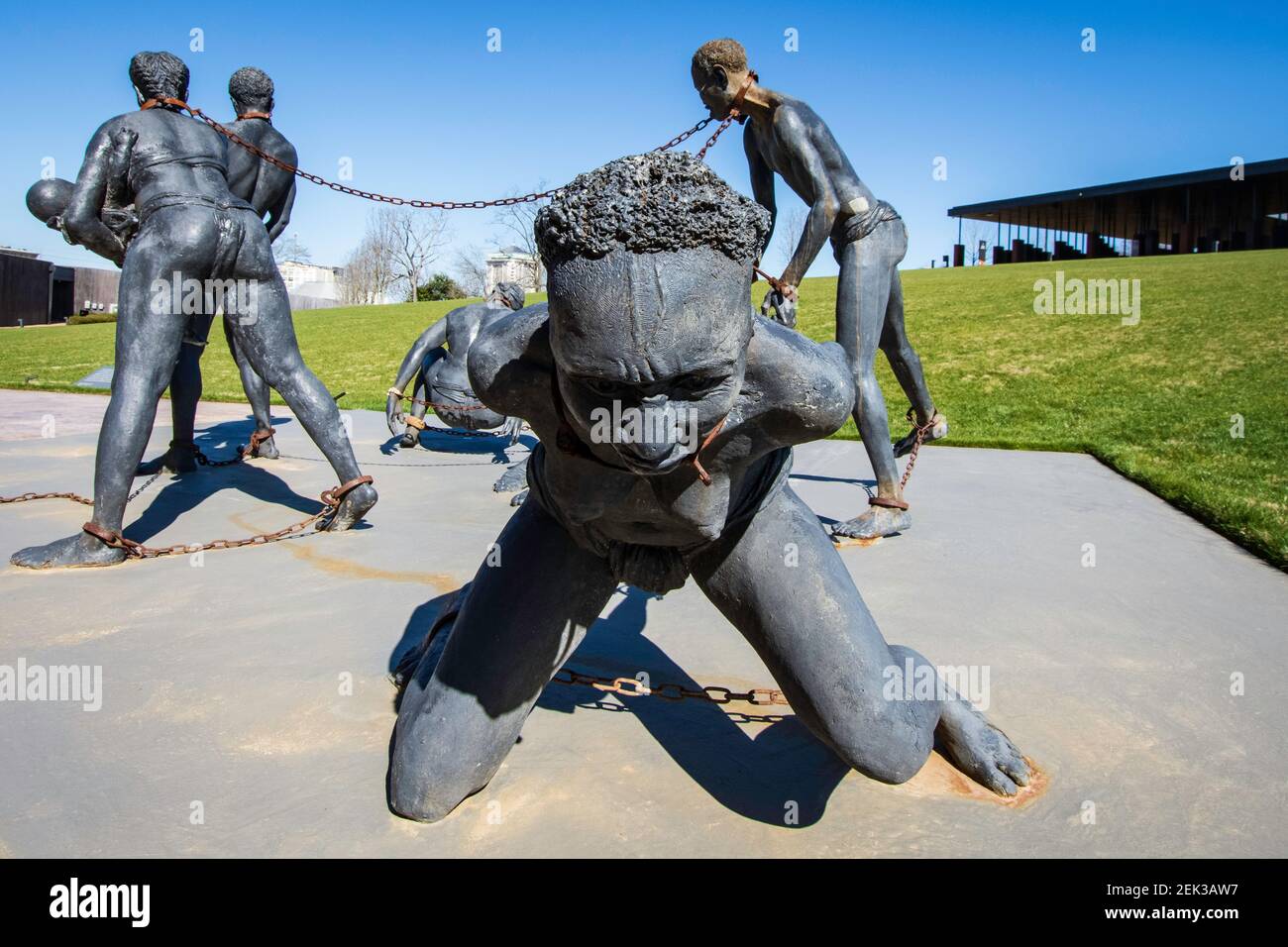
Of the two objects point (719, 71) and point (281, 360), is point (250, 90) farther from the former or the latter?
point (719, 71)

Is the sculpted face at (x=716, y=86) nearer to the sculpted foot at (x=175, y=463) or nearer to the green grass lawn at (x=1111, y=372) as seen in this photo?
the green grass lawn at (x=1111, y=372)

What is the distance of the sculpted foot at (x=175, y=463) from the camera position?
6.34 meters

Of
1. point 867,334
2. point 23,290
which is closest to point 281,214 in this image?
point 867,334

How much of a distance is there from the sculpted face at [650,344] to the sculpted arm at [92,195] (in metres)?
3.68

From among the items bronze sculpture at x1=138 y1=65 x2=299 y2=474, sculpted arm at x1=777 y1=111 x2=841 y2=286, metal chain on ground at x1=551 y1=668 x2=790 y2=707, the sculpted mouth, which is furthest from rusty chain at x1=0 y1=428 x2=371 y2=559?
the sculpted mouth

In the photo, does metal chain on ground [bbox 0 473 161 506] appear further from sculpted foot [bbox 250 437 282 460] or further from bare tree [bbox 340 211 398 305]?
bare tree [bbox 340 211 398 305]

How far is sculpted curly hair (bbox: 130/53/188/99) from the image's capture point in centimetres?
451

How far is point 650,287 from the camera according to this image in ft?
5.16

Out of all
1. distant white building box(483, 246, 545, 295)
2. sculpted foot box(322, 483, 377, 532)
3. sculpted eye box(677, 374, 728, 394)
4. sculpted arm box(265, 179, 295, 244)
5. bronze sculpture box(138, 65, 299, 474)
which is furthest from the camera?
distant white building box(483, 246, 545, 295)

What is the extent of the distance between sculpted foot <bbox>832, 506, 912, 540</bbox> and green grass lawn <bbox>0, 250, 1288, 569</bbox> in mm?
1093

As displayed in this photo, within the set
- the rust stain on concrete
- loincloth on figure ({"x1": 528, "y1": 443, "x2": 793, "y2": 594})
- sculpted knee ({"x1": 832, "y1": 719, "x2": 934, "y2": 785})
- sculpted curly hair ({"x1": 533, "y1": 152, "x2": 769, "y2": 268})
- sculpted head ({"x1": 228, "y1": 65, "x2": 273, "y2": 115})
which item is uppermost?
sculpted head ({"x1": 228, "y1": 65, "x2": 273, "y2": 115})
